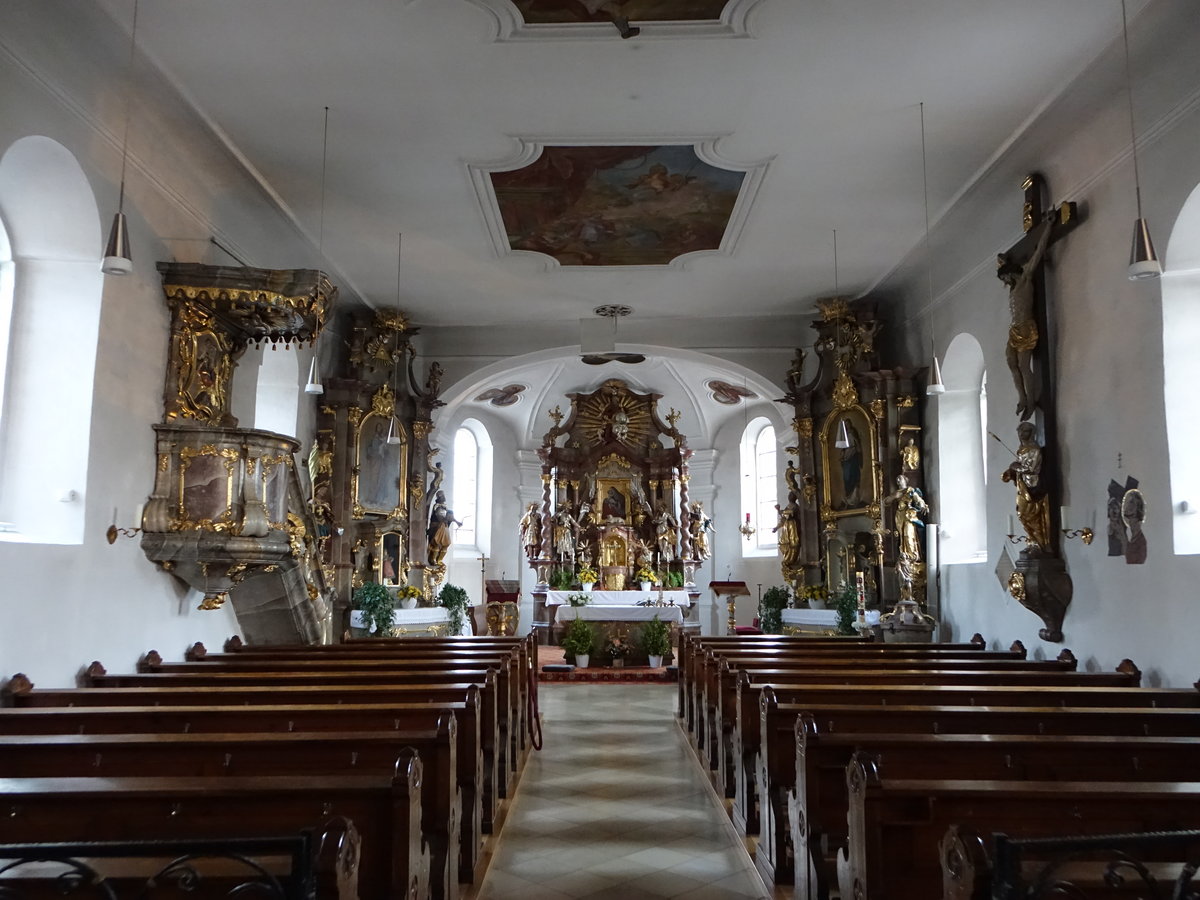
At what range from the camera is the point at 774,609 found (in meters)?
14.7

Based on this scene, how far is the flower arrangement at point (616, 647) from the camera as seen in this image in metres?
15.7

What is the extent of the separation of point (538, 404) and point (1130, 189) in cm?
1560

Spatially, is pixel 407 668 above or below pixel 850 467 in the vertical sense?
below

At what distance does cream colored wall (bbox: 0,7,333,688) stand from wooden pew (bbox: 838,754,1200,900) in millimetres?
5532

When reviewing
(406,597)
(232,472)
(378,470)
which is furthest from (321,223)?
(406,597)

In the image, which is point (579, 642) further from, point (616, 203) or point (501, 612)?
point (616, 203)

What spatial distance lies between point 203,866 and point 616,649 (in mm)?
13424

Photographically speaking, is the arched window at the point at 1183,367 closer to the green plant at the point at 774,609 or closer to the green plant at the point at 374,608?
the green plant at the point at 774,609

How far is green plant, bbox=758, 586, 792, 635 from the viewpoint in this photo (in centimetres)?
1452

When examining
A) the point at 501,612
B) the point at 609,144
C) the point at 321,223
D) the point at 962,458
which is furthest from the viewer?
the point at 501,612

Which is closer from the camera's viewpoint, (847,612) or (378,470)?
(847,612)

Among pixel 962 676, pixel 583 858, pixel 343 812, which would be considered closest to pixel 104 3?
pixel 343 812

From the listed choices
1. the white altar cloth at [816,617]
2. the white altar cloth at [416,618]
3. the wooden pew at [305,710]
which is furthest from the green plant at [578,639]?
the wooden pew at [305,710]

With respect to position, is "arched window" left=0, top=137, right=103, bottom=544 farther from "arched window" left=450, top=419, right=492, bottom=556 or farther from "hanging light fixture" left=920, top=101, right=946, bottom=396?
"arched window" left=450, top=419, right=492, bottom=556
